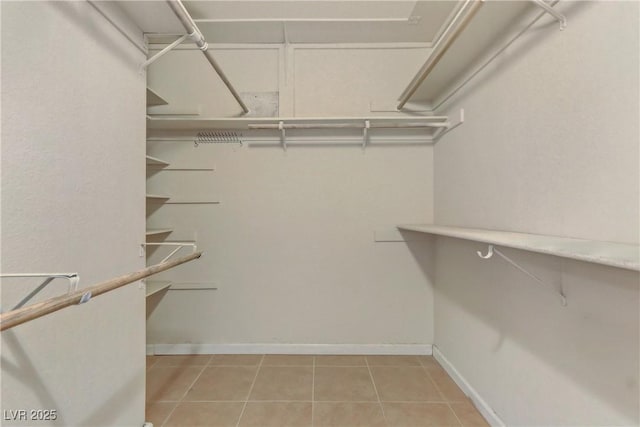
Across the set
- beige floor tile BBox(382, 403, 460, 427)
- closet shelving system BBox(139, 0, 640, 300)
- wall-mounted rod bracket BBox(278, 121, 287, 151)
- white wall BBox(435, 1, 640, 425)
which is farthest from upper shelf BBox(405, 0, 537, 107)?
beige floor tile BBox(382, 403, 460, 427)

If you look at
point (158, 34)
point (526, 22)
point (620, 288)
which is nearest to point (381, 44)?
point (526, 22)

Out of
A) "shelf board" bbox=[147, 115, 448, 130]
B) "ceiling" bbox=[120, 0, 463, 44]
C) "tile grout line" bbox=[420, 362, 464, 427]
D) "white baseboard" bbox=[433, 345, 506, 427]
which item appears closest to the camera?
"white baseboard" bbox=[433, 345, 506, 427]

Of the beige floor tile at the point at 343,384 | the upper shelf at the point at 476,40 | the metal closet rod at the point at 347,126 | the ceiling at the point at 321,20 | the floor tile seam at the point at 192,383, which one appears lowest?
the floor tile seam at the point at 192,383

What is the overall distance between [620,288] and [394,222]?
1552mm

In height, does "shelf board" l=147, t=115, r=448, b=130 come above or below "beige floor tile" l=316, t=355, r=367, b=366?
above

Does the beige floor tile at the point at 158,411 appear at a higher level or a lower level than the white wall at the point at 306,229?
lower

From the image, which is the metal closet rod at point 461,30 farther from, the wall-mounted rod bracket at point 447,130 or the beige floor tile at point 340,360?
the beige floor tile at point 340,360

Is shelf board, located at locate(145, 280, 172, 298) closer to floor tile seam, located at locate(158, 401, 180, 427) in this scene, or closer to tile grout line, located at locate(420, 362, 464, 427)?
floor tile seam, located at locate(158, 401, 180, 427)

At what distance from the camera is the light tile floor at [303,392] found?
1623 mm

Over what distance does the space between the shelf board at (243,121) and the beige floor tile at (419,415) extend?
207cm

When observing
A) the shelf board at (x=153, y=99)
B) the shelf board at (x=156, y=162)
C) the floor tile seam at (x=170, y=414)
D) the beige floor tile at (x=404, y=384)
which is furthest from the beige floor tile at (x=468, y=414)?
the shelf board at (x=153, y=99)

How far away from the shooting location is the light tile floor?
5.32ft

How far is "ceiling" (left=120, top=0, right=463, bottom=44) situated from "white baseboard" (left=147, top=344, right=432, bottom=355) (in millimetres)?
2589

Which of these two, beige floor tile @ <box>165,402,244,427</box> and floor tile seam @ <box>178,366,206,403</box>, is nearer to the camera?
beige floor tile @ <box>165,402,244,427</box>
